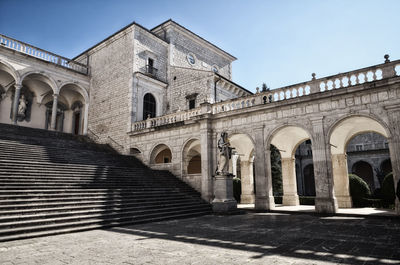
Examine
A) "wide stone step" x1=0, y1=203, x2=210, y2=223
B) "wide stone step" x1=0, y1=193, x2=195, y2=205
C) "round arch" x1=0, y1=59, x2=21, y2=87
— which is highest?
"round arch" x1=0, y1=59, x2=21, y2=87

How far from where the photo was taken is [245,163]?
60.7 ft

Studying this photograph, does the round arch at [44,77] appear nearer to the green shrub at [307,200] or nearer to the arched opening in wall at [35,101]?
the arched opening in wall at [35,101]

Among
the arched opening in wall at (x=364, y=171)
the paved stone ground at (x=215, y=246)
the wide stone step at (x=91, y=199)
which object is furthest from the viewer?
the arched opening in wall at (x=364, y=171)

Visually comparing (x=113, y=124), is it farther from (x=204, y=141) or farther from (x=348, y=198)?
(x=348, y=198)

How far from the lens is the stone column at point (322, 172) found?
11.3 meters

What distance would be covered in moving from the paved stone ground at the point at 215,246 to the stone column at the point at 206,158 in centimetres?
671

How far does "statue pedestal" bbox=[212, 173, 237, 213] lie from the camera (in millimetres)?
11998

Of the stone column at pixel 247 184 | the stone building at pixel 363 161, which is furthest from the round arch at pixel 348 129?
the stone building at pixel 363 161

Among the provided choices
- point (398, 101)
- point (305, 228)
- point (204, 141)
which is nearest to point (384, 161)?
point (398, 101)

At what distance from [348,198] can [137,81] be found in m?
17.1

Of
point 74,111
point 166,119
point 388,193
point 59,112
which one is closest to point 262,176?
point 388,193

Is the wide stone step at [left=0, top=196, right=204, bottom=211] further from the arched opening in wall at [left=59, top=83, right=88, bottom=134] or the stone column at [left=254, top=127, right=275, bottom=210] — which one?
the arched opening in wall at [left=59, top=83, right=88, bottom=134]

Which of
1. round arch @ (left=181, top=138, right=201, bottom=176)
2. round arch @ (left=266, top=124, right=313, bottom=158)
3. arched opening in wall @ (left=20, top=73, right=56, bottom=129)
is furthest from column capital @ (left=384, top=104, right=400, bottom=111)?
arched opening in wall @ (left=20, top=73, right=56, bottom=129)

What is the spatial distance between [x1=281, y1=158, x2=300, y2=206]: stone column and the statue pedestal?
5262 mm
